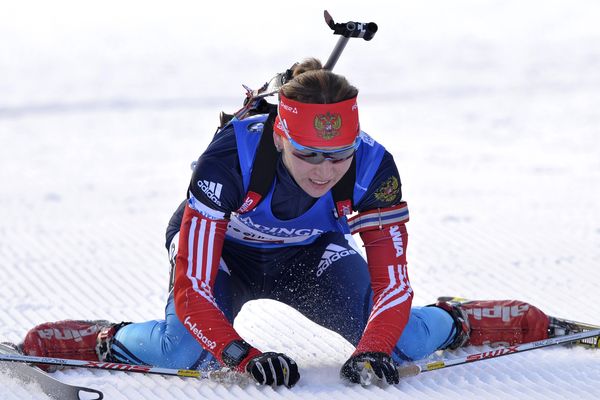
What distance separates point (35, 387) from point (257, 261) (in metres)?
1.01

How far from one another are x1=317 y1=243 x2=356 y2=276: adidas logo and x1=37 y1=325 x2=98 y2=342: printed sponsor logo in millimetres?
922

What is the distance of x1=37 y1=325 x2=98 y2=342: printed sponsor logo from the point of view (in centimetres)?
413

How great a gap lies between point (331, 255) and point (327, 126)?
883 mm

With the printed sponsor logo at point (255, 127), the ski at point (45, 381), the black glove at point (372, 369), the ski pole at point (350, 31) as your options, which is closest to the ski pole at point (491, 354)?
the black glove at point (372, 369)

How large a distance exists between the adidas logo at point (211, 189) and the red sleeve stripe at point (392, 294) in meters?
0.68

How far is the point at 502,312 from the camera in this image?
4383 mm

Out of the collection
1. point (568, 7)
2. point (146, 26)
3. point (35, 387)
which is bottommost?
point (35, 387)

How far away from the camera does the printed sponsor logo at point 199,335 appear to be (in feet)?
12.2

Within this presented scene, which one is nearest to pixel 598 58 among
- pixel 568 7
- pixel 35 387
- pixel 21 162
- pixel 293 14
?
pixel 568 7

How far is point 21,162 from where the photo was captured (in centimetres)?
855

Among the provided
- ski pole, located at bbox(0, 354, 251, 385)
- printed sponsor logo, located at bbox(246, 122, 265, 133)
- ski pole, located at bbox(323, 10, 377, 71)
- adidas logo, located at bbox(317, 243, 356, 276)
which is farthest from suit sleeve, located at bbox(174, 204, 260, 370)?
ski pole, located at bbox(323, 10, 377, 71)

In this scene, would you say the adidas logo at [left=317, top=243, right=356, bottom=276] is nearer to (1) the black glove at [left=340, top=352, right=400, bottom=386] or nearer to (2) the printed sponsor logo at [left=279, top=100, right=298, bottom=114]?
(1) the black glove at [left=340, top=352, right=400, bottom=386]

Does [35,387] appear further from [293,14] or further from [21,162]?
[293,14]

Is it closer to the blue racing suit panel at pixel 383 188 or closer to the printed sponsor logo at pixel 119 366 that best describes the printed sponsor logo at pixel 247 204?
the blue racing suit panel at pixel 383 188
